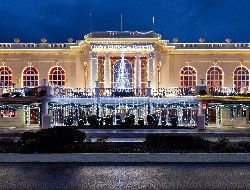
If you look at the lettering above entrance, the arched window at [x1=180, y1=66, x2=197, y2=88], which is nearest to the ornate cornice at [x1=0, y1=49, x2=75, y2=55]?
the lettering above entrance

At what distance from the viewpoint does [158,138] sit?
21766 millimetres

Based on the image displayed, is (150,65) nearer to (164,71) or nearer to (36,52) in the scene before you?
(164,71)

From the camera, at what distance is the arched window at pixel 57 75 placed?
49531 millimetres

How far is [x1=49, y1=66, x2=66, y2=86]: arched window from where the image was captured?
4953 centimetres

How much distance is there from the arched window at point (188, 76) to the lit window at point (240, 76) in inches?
159

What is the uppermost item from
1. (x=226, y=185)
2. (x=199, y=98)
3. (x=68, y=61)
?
(x=68, y=61)

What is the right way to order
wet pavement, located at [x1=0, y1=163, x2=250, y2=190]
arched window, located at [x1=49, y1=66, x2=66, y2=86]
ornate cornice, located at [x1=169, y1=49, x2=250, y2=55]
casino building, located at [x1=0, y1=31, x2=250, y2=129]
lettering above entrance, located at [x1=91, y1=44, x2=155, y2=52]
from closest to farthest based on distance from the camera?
wet pavement, located at [x1=0, y1=163, x2=250, y2=190] → casino building, located at [x1=0, y1=31, x2=250, y2=129] → lettering above entrance, located at [x1=91, y1=44, x2=155, y2=52] → ornate cornice, located at [x1=169, y1=49, x2=250, y2=55] → arched window, located at [x1=49, y1=66, x2=66, y2=86]

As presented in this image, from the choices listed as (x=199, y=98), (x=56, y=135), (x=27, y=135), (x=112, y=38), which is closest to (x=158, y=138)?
(x=56, y=135)

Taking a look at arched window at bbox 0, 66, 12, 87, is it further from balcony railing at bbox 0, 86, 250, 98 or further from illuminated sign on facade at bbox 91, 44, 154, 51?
illuminated sign on facade at bbox 91, 44, 154, 51

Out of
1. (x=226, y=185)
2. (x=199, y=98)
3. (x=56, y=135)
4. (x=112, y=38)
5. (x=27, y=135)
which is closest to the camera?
(x=226, y=185)

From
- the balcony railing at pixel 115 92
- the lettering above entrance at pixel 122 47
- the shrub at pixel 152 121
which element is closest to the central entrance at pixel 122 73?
the lettering above entrance at pixel 122 47

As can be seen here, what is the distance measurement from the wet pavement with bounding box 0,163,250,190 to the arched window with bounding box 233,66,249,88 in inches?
1238

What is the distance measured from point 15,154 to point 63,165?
2.35 m

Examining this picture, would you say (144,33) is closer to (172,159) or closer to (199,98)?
(199,98)
